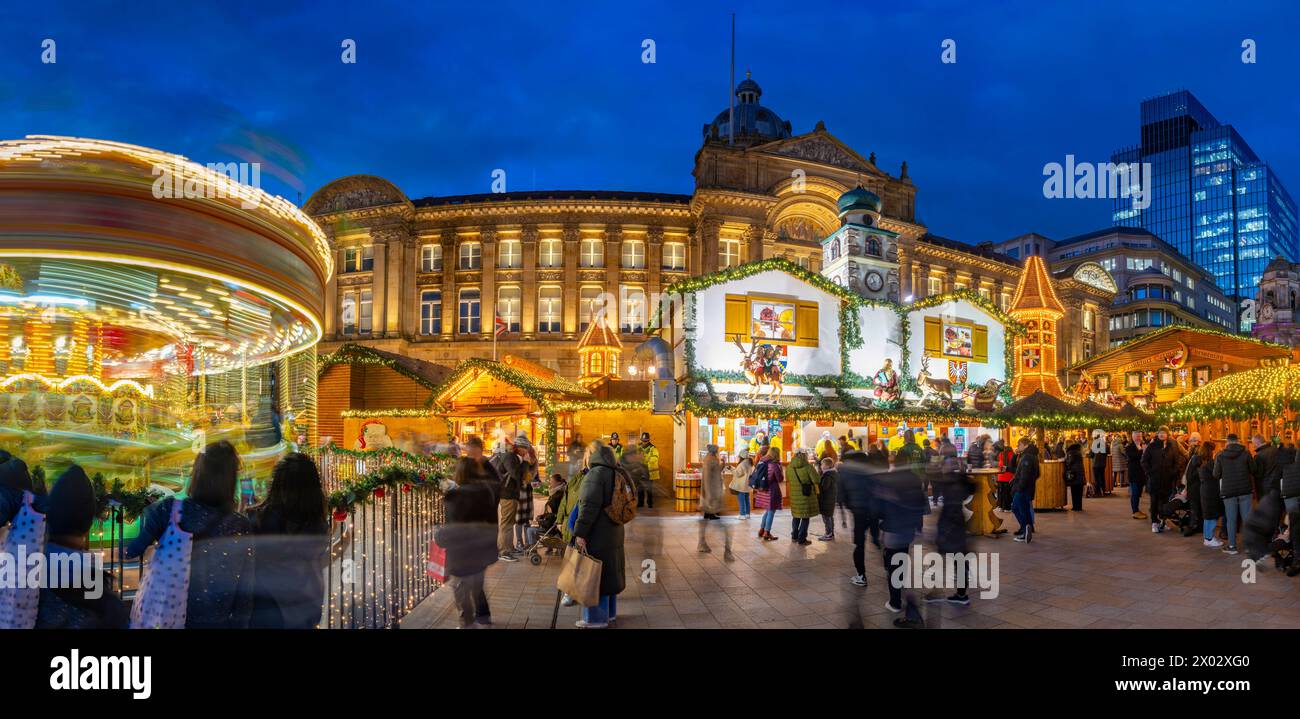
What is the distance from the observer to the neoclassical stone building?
3828 centimetres

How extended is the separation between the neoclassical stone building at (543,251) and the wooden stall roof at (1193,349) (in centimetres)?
1578

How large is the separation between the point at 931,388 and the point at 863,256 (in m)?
6.15

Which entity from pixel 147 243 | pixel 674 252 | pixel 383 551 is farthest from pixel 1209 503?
pixel 674 252

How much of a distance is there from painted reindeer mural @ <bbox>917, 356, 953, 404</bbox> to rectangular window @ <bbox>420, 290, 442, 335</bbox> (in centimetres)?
3053

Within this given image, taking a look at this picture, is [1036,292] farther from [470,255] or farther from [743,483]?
[470,255]

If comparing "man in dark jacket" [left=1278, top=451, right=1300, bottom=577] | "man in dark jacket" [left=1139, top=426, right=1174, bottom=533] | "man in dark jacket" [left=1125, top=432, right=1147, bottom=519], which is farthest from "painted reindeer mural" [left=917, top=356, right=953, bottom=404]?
"man in dark jacket" [left=1278, top=451, right=1300, bottom=577]

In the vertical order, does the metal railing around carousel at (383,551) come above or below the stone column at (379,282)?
below

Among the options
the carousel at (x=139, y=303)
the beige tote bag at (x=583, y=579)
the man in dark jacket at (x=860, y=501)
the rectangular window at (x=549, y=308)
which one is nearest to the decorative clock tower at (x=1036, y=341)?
the man in dark jacket at (x=860, y=501)

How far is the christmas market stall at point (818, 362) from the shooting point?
17.6 meters

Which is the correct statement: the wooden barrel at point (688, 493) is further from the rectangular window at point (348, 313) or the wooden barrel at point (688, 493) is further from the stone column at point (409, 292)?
the rectangular window at point (348, 313)

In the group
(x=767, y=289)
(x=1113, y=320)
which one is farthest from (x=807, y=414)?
(x=1113, y=320)
